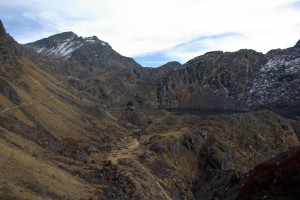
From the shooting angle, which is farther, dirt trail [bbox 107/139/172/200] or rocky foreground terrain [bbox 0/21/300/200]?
dirt trail [bbox 107/139/172/200]

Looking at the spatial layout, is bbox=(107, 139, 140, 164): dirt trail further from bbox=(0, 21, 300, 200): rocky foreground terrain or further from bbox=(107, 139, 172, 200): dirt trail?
bbox=(0, 21, 300, 200): rocky foreground terrain

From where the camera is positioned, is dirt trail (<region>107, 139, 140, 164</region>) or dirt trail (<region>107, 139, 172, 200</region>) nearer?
dirt trail (<region>107, 139, 172, 200</region>)

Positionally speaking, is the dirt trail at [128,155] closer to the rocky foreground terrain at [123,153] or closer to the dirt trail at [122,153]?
the dirt trail at [122,153]

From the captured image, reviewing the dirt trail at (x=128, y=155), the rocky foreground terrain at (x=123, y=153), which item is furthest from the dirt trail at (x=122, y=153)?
the rocky foreground terrain at (x=123, y=153)

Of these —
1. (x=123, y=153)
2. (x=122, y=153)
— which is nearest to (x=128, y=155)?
(x=123, y=153)

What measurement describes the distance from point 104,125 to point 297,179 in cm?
9784

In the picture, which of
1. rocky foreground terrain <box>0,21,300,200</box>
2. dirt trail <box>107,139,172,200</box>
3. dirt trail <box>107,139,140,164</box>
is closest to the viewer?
rocky foreground terrain <box>0,21,300,200</box>

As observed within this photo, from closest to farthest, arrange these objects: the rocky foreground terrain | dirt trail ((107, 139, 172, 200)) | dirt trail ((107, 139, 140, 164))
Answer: the rocky foreground terrain, dirt trail ((107, 139, 172, 200)), dirt trail ((107, 139, 140, 164))

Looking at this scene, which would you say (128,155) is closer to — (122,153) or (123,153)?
(123,153)

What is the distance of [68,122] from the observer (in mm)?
108812

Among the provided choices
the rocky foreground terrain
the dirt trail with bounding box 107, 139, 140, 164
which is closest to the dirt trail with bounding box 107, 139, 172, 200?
the dirt trail with bounding box 107, 139, 140, 164

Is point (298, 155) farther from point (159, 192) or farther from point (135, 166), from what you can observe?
point (135, 166)

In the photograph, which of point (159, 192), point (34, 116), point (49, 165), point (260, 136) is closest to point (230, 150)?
point (260, 136)

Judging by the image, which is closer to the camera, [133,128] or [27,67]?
[27,67]
